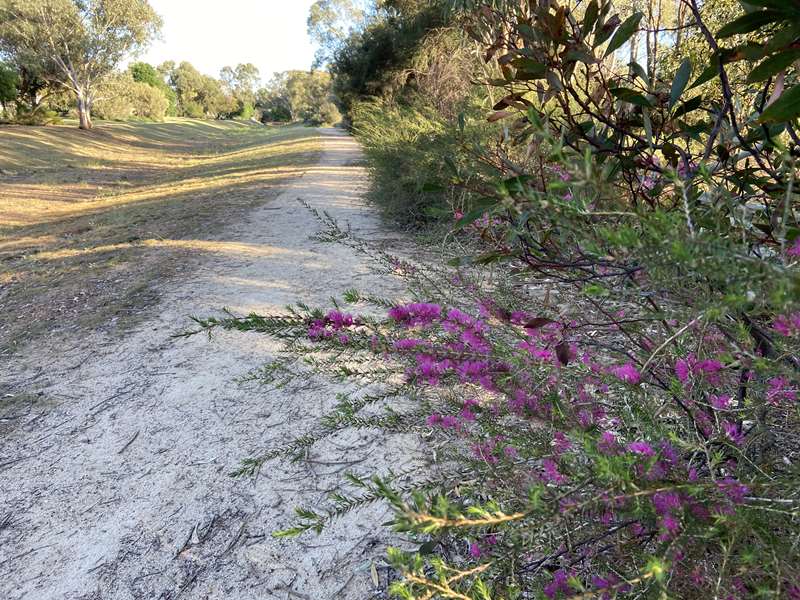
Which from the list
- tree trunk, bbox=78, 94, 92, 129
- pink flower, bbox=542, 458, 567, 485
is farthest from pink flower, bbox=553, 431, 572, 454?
tree trunk, bbox=78, 94, 92, 129

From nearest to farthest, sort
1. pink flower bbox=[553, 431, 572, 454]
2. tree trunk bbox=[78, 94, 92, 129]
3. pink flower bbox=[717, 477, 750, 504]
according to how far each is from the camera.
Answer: pink flower bbox=[717, 477, 750, 504] < pink flower bbox=[553, 431, 572, 454] < tree trunk bbox=[78, 94, 92, 129]

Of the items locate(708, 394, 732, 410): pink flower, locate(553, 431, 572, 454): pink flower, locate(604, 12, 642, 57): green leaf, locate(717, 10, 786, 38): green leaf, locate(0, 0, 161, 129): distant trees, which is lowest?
locate(553, 431, 572, 454): pink flower

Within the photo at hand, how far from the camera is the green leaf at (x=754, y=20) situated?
759 millimetres

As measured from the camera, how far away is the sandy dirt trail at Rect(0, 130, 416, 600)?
182 centimetres

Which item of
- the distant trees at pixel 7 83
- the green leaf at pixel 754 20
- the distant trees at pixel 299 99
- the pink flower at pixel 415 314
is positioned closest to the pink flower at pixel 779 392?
the green leaf at pixel 754 20

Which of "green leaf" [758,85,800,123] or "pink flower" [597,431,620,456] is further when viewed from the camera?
"pink flower" [597,431,620,456]

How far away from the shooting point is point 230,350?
3521 millimetres

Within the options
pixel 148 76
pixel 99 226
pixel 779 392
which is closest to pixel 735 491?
pixel 779 392

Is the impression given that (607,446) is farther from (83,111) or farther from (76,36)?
(83,111)

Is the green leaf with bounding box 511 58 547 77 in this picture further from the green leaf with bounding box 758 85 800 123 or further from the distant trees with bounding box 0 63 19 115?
the distant trees with bounding box 0 63 19 115

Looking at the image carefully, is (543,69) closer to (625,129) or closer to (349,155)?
(625,129)

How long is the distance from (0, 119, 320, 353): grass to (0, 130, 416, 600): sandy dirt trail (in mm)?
851

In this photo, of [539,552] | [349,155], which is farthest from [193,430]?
[349,155]

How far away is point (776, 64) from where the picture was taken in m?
0.78
